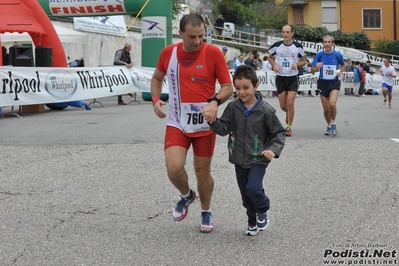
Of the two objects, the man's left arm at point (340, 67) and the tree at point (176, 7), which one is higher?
the tree at point (176, 7)

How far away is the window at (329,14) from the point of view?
67062 mm

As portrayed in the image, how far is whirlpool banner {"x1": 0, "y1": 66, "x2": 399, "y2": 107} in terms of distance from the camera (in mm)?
16578

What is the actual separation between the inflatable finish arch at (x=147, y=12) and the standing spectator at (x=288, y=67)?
1072 centimetres

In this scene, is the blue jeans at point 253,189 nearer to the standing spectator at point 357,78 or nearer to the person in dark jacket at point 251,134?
the person in dark jacket at point 251,134

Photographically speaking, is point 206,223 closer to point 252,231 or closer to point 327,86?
point 252,231

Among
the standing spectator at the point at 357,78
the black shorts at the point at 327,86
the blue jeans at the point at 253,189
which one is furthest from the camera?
the standing spectator at the point at 357,78

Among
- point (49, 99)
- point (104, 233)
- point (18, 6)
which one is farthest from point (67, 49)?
point (104, 233)

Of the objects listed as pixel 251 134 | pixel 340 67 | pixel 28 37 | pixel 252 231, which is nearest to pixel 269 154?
pixel 251 134

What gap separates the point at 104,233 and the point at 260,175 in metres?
1.34

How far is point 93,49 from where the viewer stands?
3331 cm

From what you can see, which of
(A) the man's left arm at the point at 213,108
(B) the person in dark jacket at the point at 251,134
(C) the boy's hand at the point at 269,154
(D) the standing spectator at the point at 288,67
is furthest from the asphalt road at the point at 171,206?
(A) the man's left arm at the point at 213,108

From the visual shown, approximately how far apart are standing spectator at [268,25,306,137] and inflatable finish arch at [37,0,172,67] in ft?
35.2

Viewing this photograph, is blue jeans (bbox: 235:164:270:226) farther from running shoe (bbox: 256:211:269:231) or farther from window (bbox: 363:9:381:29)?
window (bbox: 363:9:381:29)

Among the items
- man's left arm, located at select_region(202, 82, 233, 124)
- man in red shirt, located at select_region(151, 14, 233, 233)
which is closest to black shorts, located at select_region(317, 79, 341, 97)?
man in red shirt, located at select_region(151, 14, 233, 233)
